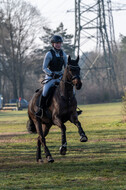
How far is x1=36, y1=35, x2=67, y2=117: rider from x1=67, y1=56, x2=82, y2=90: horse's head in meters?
1.07

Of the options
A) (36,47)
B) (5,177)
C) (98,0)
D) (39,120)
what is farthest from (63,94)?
(36,47)

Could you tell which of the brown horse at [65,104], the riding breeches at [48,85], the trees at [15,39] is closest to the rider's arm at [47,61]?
the riding breeches at [48,85]

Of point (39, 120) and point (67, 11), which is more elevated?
point (67, 11)

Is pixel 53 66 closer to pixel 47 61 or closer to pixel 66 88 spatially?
pixel 47 61

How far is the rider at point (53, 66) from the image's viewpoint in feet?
36.4

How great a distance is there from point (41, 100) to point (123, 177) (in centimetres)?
383

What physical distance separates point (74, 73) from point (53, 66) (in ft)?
4.65

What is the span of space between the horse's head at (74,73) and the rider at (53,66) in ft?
3.51

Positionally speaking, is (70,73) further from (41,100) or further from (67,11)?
(67,11)

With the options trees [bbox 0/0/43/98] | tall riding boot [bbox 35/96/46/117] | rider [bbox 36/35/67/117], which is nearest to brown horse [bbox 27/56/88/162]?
tall riding boot [bbox 35/96/46/117]

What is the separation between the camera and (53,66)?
1120cm

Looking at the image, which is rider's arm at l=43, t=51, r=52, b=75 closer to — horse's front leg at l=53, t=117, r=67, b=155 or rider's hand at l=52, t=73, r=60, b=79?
rider's hand at l=52, t=73, r=60, b=79

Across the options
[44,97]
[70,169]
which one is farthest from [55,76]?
[70,169]

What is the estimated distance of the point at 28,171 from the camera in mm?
9211
